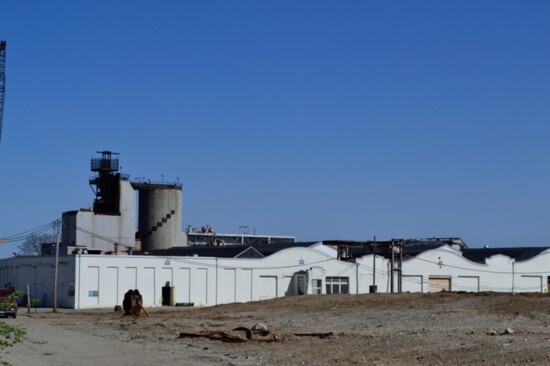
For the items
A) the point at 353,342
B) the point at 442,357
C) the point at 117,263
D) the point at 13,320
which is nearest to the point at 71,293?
the point at 117,263

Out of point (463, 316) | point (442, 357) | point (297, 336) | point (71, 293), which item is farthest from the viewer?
point (71, 293)

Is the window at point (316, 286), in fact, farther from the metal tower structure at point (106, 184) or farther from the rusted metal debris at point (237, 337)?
the rusted metal debris at point (237, 337)

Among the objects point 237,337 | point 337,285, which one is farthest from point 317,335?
point 337,285

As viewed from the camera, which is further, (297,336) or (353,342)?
(297,336)

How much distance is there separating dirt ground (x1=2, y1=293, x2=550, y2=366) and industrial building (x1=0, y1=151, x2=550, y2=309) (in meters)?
15.8

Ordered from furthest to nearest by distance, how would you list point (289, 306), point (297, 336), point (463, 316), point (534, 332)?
point (289, 306) < point (463, 316) < point (297, 336) < point (534, 332)

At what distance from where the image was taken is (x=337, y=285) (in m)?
79.2

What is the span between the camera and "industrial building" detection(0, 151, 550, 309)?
6769 cm

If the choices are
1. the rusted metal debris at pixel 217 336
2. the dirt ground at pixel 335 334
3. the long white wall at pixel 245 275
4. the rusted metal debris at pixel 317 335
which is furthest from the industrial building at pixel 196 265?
the rusted metal debris at pixel 317 335

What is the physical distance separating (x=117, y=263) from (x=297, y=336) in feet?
120

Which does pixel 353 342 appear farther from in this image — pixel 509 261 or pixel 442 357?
pixel 509 261

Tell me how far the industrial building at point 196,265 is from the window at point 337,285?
10 cm

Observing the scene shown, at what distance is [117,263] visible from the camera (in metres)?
67.5

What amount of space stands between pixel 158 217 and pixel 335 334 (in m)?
66.3
